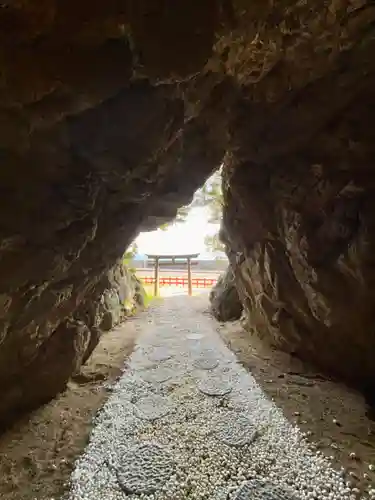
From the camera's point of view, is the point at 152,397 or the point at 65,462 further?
the point at 152,397

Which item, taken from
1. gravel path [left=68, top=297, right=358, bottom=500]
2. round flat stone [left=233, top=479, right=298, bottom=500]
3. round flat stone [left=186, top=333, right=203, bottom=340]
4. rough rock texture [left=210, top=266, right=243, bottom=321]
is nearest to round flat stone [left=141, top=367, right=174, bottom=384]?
gravel path [left=68, top=297, right=358, bottom=500]

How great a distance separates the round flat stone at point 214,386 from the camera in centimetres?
260

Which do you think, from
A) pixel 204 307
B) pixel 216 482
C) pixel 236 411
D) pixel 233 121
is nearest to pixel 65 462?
pixel 216 482

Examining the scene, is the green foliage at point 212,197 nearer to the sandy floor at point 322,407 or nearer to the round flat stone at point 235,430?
the sandy floor at point 322,407

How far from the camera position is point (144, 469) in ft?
5.70

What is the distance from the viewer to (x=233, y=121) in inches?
93.5

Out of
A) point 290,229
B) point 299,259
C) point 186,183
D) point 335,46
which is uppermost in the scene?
point 335,46

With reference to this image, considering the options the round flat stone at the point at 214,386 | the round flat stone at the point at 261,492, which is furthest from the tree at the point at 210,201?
the round flat stone at the point at 261,492

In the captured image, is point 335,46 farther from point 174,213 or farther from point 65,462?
point 65,462

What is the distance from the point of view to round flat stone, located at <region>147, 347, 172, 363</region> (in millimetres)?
3392

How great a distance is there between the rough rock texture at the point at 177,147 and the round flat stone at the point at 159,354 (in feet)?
3.01

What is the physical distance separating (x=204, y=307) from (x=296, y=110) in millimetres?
4244

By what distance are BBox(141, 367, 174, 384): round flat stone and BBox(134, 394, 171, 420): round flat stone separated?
0.29m

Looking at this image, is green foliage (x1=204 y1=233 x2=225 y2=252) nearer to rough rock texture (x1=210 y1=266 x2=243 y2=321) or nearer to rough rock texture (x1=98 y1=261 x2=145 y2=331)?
rough rock texture (x1=210 y1=266 x2=243 y2=321)
